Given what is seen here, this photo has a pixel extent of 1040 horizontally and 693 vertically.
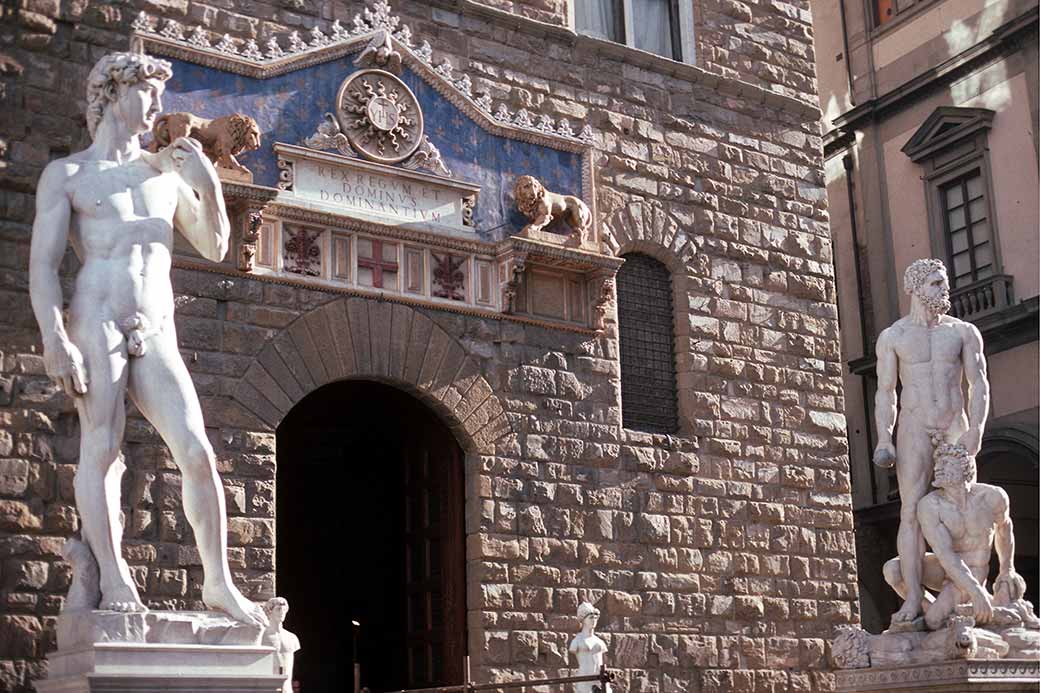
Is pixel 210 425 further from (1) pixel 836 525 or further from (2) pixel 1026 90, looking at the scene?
(2) pixel 1026 90

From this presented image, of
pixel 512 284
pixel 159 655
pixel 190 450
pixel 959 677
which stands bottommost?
pixel 959 677

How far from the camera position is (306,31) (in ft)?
41.1

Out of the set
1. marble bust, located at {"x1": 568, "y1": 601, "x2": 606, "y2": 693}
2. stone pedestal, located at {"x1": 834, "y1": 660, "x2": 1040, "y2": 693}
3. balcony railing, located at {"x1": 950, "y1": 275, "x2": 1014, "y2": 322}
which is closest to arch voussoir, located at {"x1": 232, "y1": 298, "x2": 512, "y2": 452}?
marble bust, located at {"x1": 568, "y1": 601, "x2": 606, "y2": 693}

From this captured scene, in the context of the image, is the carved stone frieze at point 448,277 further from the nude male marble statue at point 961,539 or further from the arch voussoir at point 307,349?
the nude male marble statue at point 961,539

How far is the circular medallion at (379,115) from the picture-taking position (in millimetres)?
12438

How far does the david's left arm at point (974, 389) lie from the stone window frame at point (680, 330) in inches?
112

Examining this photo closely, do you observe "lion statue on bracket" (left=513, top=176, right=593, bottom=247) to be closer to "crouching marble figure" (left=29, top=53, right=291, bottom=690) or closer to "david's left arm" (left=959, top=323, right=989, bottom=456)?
"david's left arm" (left=959, top=323, right=989, bottom=456)

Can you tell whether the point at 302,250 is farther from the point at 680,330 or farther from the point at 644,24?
Answer: the point at 644,24

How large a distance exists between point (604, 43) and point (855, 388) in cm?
1129

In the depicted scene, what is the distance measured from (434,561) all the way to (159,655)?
5.44 metres

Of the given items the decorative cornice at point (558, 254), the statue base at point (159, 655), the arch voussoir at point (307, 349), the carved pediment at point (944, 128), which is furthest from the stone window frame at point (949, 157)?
the statue base at point (159, 655)

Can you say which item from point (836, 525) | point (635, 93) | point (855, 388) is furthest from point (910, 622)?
point (855, 388)

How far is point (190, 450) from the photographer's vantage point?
8.17 m

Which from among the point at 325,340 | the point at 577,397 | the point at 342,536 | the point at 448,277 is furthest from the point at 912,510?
the point at 342,536
